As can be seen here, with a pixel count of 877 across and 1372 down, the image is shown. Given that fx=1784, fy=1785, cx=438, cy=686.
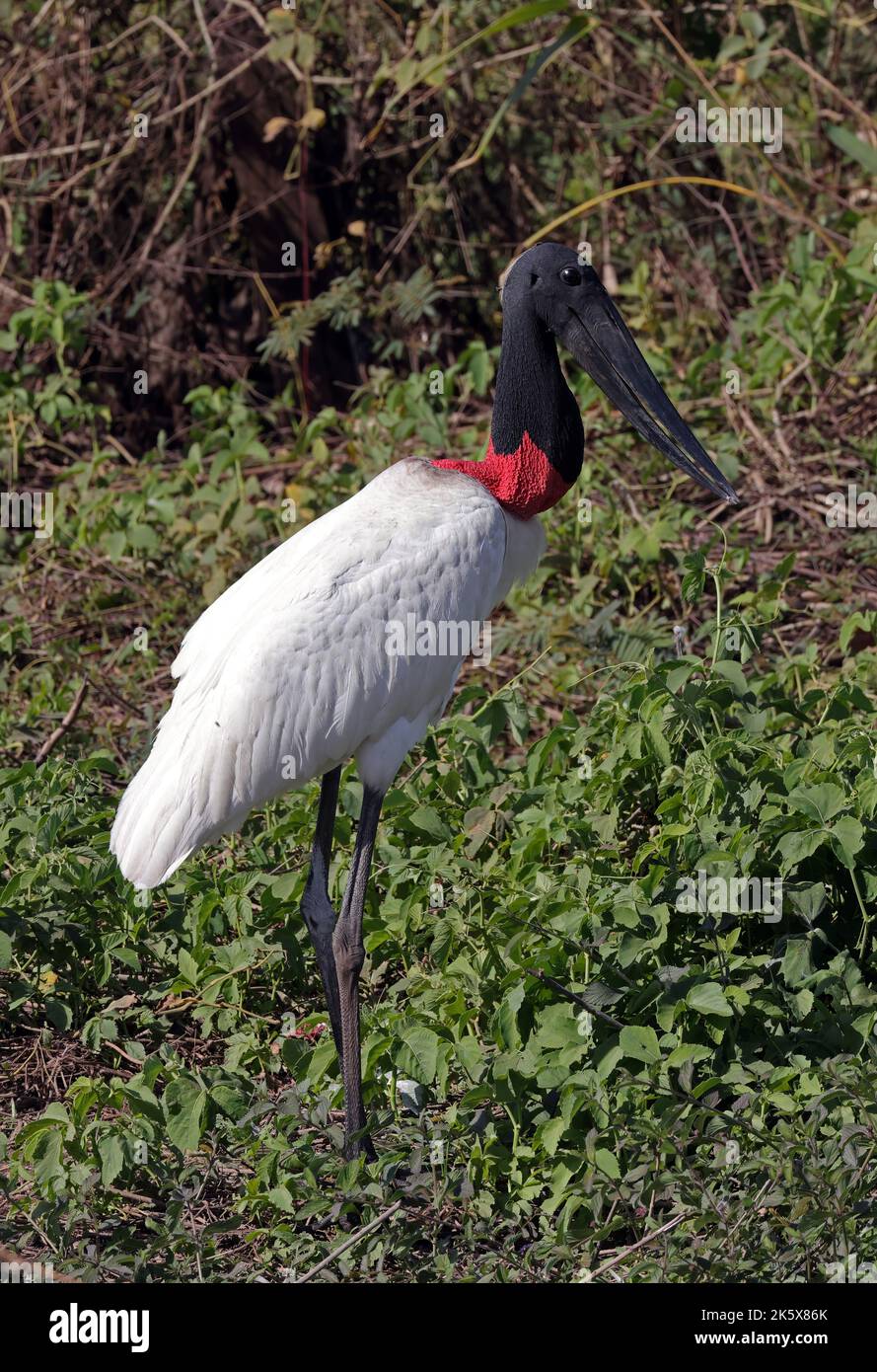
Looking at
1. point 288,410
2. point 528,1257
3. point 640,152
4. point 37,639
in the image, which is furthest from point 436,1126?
point 640,152

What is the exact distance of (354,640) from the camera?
A: 3797mm

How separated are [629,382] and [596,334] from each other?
6.0 inches

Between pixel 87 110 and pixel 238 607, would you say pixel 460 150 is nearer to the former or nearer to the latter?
pixel 87 110

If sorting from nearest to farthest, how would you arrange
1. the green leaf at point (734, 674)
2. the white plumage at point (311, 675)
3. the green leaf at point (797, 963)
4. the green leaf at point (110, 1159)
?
the green leaf at point (110, 1159)
the green leaf at point (797, 963)
the white plumage at point (311, 675)
the green leaf at point (734, 674)

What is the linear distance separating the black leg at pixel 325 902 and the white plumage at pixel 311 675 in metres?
0.20

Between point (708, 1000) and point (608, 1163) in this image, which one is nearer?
point (608, 1163)

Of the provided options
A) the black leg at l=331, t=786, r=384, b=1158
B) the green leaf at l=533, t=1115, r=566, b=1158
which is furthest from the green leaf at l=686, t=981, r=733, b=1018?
the black leg at l=331, t=786, r=384, b=1158

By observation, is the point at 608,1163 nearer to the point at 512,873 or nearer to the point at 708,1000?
the point at 708,1000

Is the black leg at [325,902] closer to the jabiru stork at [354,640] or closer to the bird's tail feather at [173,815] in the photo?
the jabiru stork at [354,640]

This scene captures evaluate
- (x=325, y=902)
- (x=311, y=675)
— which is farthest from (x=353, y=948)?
(x=311, y=675)

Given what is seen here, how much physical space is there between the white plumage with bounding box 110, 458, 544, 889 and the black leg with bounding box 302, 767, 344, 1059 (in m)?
0.20

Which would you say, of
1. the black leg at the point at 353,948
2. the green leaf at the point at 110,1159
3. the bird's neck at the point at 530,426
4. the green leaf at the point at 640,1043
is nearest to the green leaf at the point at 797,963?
the green leaf at the point at 640,1043

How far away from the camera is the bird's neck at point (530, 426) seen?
13.5 feet

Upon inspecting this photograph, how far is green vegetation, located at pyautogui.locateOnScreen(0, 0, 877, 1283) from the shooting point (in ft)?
11.0
